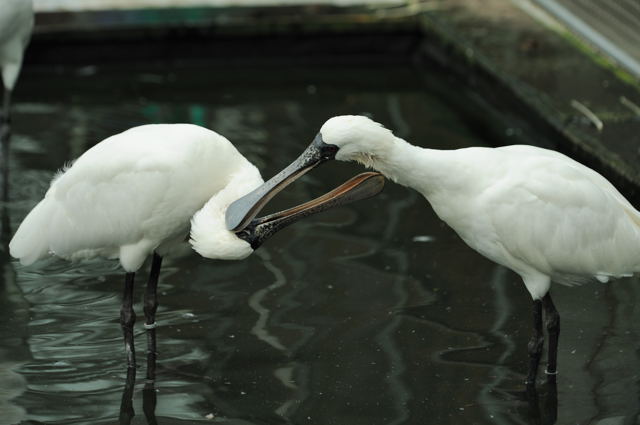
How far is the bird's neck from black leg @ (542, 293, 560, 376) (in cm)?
91

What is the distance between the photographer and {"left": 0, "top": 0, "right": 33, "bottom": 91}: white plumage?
10016mm

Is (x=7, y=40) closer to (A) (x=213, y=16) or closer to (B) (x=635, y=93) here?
(A) (x=213, y=16)

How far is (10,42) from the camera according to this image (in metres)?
10.3

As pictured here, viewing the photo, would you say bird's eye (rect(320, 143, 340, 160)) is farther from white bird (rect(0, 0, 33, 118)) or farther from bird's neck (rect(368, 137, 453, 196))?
white bird (rect(0, 0, 33, 118))

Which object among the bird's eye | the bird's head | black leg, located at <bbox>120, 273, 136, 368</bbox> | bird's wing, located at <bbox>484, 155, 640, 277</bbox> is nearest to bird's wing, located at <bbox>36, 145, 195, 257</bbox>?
black leg, located at <bbox>120, 273, 136, 368</bbox>

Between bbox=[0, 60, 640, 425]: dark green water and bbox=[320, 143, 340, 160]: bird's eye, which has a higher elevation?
bbox=[320, 143, 340, 160]: bird's eye

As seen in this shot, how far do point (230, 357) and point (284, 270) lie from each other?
4.21 feet

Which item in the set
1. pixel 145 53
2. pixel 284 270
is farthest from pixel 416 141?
pixel 145 53

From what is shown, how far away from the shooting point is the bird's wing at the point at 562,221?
6.43 meters

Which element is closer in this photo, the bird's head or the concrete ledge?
the bird's head

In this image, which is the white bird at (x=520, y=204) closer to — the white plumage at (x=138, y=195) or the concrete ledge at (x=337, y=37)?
the white plumage at (x=138, y=195)

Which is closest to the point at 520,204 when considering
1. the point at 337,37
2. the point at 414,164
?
the point at 414,164

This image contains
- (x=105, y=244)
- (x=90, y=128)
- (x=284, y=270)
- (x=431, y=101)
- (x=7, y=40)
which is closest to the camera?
(x=105, y=244)

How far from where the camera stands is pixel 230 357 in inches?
284
